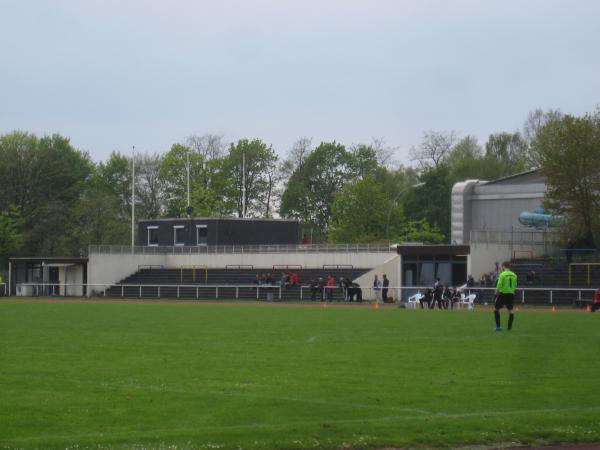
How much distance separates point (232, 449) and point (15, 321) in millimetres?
23848

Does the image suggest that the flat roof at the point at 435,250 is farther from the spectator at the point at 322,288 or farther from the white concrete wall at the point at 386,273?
the spectator at the point at 322,288

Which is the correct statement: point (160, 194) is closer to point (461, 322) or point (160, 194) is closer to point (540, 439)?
point (461, 322)

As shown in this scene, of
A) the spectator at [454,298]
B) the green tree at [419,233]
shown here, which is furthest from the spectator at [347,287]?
the green tree at [419,233]

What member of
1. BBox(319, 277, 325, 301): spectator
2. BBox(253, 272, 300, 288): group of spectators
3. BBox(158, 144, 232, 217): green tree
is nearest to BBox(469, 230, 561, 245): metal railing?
BBox(319, 277, 325, 301): spectator

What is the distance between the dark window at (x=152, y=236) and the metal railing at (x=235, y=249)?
261 inches

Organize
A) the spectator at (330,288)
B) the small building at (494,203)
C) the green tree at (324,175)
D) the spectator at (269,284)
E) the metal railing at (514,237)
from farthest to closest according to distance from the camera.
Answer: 1. the green tree at (324,175)
2. the small building at (494,203)
3. the metal railing at (514,237)
4. the spectator at (269,284)
5. the spectator at (330,288)

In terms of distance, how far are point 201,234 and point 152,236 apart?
526cm

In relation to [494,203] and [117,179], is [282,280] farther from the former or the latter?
[117,179]

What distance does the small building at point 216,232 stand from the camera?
84312 mm

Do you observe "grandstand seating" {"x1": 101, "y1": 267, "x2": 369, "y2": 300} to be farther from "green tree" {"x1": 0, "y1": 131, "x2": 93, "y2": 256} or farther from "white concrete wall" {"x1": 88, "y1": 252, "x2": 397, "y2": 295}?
"green tree" {"x1": 0, "y1": 131, "x2": 93, "y2": 256}

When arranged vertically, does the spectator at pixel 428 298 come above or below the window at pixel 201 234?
below

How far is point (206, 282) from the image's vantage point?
73.6 meters

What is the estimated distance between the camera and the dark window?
88000 mm

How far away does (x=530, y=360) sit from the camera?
68.2 ft
